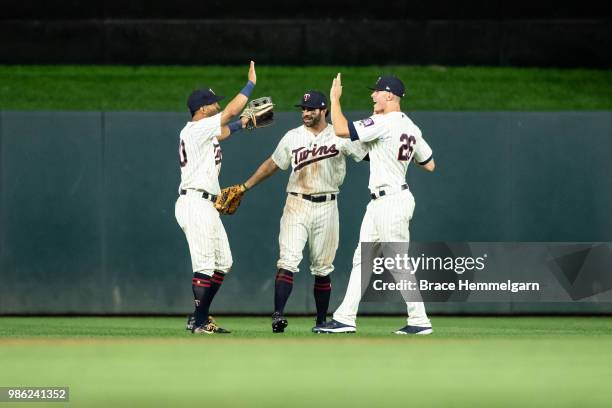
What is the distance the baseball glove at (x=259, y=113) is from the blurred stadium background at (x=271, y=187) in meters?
1.65

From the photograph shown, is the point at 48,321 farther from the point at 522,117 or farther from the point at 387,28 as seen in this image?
the point at 387,28

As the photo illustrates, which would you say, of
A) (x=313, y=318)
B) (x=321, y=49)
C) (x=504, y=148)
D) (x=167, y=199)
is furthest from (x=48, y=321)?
(x=321, y=49)

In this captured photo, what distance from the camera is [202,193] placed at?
33.5 feet

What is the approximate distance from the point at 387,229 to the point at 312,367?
2294mm

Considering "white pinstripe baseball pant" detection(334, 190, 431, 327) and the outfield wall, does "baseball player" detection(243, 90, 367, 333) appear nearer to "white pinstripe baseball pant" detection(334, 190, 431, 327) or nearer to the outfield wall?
"white pinstripe baseball pant" detection(334, 190, 431, 327)

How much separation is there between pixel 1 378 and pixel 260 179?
3967 mm

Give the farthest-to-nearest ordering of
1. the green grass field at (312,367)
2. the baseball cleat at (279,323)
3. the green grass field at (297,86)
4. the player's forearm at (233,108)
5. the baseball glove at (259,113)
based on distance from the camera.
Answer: the green grass field at (297,86) → the baseball glove at (259,113) → the baseball cleat at (279,323) → the player's forearm at (233,108) → the green grass field at (312,367)

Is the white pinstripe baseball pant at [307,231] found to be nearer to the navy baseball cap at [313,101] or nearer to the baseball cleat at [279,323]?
the baseball cleat at [279,323]

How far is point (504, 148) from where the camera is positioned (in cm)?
Answer: 1293

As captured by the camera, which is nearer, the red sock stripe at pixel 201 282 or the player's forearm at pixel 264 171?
the red sock stripe at pixel 201 282

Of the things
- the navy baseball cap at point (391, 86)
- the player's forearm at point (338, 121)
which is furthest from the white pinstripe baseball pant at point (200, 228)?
the navy baseball cap at point (391, 86)

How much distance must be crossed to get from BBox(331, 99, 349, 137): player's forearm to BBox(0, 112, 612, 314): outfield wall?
120 inches

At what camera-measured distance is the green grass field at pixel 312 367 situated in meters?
6.59

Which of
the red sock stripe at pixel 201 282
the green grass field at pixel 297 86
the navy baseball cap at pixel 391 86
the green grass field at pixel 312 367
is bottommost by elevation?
the green grass field at pixel 312 367
